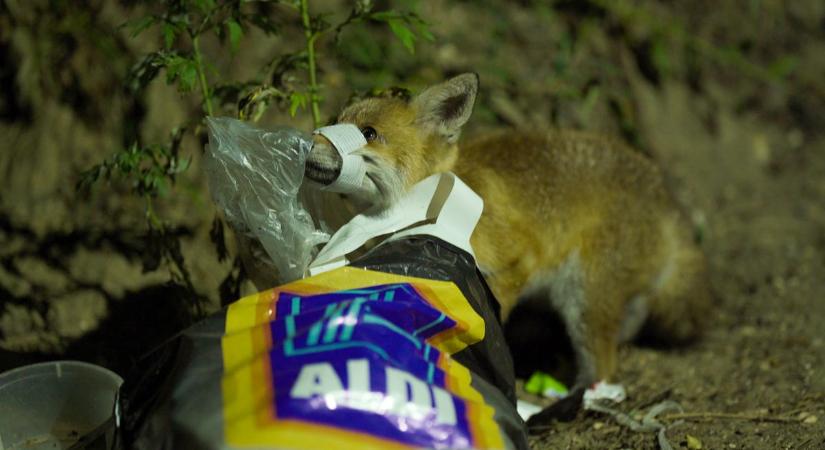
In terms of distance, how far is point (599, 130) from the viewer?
20.0 feet

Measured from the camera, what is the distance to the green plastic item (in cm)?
419

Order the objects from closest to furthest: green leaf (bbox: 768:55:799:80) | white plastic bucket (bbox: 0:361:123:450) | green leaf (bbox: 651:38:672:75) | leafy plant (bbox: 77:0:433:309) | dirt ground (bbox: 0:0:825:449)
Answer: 1. white plastic bucket (bbox: 0:361:123:450)
2. leafy plant (bbox: 77:0:433:309)
3. dirt ground (bbox: 0:0:825:449)
4. green leaf (bbox: 651:38:672:75)
5. green leaf (bbox: 768:55:799:80)

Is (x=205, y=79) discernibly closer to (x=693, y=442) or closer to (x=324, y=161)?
(x=324, y=161)

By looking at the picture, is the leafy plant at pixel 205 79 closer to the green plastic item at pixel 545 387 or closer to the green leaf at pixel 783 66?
the green plastic item at pixel 545 387

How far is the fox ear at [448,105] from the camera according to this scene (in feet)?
Result: 11.1

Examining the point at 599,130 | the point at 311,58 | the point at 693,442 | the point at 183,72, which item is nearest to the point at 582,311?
the point at 693,442

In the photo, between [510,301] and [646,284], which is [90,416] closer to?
[510,301]

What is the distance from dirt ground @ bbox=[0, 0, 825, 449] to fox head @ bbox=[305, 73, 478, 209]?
27.2 inches

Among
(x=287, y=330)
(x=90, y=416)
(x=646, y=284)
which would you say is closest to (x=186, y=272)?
(x=90, y=416)

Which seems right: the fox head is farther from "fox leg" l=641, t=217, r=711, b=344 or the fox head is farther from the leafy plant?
"fox leg" l=641, t=217, r=711, b=344

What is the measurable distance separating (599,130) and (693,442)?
331 centimetres

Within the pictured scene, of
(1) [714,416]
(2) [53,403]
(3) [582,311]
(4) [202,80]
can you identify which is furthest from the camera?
(3) [582,311]

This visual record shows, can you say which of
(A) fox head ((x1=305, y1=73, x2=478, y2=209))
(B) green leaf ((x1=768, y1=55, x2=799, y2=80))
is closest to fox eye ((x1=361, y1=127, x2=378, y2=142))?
(A) fox head ((x1=305, y1=73, x2=478, y2=209))

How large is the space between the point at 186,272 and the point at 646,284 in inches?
102
